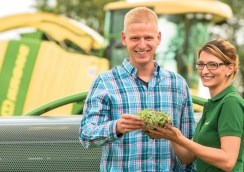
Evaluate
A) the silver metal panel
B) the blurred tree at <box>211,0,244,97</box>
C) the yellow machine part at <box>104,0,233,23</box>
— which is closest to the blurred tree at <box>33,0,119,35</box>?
the blurred tree at <box>211,0,244,97</box>

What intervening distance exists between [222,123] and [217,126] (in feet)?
0.21

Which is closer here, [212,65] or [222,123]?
[222,123]

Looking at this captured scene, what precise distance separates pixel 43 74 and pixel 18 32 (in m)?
1.67

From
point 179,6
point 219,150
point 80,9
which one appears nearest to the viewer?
point 219,150

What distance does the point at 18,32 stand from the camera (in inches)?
507

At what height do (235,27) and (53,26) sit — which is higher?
(235,27)

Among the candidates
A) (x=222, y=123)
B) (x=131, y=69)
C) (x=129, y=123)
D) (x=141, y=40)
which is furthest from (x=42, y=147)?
(x=222, y=123)

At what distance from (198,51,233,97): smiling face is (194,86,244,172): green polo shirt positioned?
44mm

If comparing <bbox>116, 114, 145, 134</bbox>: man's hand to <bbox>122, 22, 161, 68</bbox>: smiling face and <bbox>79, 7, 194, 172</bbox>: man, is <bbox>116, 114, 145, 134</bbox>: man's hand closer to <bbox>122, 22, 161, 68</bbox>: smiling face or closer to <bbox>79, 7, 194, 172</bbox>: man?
<bbox>79, 7, 194, 172</bbox>: man

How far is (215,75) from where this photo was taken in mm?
3150

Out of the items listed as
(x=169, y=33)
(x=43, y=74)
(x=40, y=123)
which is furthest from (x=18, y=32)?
(x=40, y=123)

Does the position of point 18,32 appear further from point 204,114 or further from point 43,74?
point 204,114

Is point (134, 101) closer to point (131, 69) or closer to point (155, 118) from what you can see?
point (131, 69)

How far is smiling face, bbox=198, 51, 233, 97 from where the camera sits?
10.3 ft
